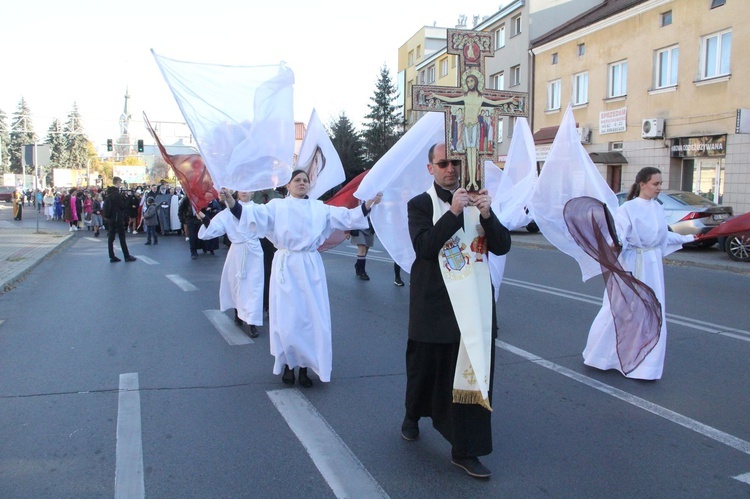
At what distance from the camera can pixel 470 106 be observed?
12.1ft

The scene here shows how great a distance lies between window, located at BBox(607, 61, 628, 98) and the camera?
980 inches

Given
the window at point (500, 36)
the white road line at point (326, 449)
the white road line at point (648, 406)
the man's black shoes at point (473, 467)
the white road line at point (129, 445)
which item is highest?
the window at point (500, 36)

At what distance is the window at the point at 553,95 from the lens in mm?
29578

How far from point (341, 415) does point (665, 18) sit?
2276cm

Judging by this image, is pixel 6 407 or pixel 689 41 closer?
pixel 6 407

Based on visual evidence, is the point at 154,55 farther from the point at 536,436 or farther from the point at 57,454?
the point at 536,436

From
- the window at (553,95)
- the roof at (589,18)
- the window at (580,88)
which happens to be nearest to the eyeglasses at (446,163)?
the roof at (589,18)

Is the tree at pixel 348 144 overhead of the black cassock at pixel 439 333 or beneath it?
overhead

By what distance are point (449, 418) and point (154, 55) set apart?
350cm

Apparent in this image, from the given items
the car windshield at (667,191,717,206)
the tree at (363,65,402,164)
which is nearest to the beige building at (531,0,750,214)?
the car windshield at (667,191,717,206)

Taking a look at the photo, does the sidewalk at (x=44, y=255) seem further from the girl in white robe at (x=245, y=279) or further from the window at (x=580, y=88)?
the window at (x=580, y=88)

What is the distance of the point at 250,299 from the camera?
7.75 m

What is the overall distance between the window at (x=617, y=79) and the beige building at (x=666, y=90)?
4 cm

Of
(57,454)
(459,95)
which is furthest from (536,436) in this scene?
(57,454)
